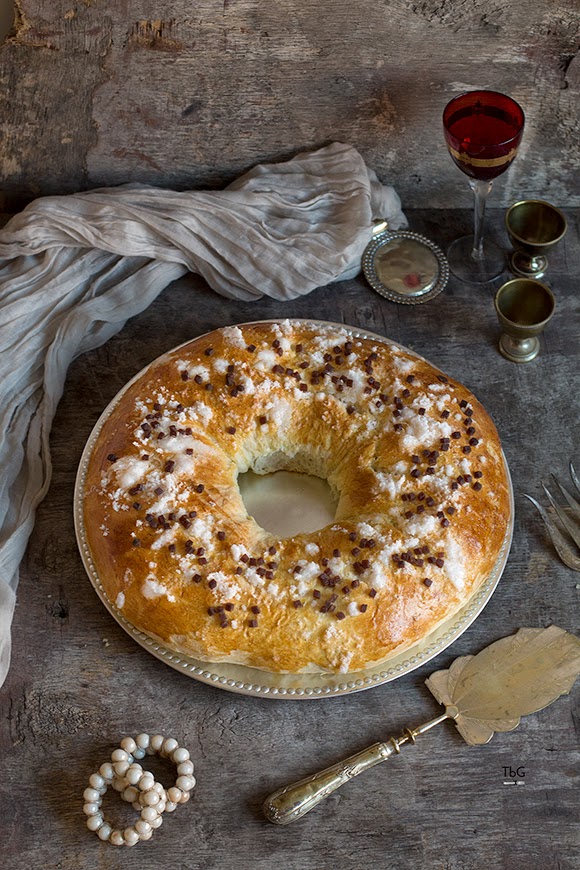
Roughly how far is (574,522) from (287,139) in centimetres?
99

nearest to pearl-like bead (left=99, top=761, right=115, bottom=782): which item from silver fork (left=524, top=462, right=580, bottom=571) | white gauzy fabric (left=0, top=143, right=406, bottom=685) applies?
white gauzy fabric (left=0, top=143, right=406, bottom=685)

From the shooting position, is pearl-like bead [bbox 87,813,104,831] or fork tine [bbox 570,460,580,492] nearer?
pearl-like bead [bbox 87,813,104,831]

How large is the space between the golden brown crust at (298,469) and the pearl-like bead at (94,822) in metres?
0.29

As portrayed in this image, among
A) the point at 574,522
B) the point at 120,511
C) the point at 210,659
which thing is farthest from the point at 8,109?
the point at 574,522

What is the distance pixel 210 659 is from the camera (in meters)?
1.53

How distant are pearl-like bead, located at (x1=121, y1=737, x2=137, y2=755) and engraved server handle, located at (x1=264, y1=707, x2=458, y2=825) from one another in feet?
0.77

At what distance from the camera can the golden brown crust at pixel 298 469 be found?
1495 mm

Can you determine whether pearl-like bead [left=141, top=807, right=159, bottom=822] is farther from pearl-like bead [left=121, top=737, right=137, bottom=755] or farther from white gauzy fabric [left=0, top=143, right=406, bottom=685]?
white gauzy fabric [left=0, top=143, right=406, bottom=685]

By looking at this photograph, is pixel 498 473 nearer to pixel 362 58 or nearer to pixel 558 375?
pixel 558 375

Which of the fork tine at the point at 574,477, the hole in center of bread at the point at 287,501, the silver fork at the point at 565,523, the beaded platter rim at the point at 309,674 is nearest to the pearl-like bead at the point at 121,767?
the beaded platter rim at the point at 309,674

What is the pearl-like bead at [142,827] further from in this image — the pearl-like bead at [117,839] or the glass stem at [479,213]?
the glass stem at [479,213]

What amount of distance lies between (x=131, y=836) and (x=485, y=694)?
62 centimetres

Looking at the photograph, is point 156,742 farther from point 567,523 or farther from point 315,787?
point 567,523

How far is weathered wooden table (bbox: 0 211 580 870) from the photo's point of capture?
1.46 meters
